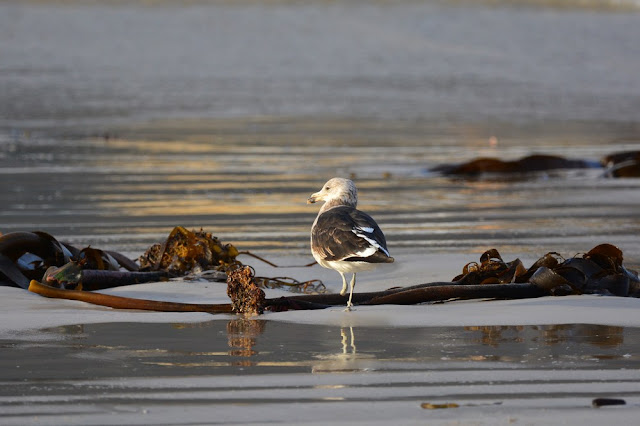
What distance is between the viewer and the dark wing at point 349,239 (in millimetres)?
6195

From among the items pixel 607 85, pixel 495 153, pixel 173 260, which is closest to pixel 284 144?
pixel 495 153

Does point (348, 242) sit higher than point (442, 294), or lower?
higher

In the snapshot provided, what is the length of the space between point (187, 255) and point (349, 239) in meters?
1.85

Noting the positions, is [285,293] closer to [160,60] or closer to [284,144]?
[284,144]

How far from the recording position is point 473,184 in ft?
45.7

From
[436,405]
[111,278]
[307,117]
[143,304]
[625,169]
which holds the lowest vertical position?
[436,405]

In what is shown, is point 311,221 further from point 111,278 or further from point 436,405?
point 436,405

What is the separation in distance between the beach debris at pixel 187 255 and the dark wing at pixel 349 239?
133 centimetres

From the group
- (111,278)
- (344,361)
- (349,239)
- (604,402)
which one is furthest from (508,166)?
(604,402)

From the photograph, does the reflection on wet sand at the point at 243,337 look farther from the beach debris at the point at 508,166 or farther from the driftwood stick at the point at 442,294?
the beach debris at the point at 508,166

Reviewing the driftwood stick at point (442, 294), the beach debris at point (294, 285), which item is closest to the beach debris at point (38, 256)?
the beach debris at point (294, 285)

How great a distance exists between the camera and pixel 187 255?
305 inches

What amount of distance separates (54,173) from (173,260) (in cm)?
751

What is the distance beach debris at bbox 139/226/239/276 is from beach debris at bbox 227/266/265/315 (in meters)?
1.30
